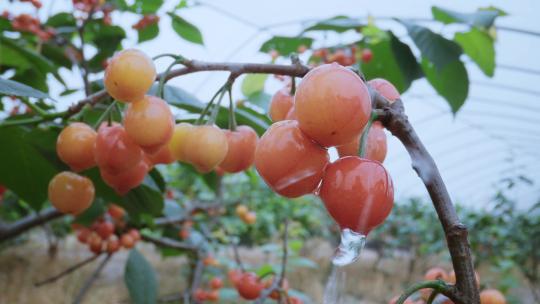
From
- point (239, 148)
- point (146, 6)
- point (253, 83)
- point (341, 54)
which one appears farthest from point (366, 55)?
point (239, 148)

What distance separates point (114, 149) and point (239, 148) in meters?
0.15

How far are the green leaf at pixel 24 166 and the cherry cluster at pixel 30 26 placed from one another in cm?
73

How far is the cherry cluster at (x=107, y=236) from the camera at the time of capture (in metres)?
1.48

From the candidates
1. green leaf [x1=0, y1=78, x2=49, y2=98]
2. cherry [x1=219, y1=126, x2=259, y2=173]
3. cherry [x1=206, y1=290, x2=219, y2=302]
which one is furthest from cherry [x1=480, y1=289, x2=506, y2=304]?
cherry [x1=206, y1=290, x2=219, y2=302]

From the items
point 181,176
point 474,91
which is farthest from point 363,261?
point 181,176

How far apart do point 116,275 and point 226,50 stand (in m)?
2.13

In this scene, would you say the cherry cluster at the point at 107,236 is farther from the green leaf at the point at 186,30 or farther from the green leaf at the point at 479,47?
the green leaf at the point at 479,47

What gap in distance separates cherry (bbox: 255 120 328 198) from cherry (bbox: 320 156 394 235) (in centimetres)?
2

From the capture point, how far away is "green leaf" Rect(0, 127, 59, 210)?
0.68m

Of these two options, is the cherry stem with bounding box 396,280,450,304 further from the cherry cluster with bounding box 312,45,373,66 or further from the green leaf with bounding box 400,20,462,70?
the cherry cluster with bounding box 312,45,373,66

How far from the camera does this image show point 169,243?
1.53 metres

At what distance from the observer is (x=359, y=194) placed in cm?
36

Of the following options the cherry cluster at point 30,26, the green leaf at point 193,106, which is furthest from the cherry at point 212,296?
the green leaf at point 193,106

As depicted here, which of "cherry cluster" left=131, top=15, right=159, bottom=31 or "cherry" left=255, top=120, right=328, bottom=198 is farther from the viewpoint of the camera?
"cherry cluster" left=131, top=15, right=159, bottom=31
